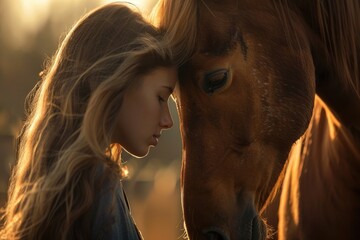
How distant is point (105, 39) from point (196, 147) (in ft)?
1.59

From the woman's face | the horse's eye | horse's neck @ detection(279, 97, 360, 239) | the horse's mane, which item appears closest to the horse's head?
the horse's eye

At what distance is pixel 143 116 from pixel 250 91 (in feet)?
1.48

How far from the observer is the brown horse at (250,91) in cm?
246

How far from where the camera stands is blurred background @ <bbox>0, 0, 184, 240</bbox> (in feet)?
30.8

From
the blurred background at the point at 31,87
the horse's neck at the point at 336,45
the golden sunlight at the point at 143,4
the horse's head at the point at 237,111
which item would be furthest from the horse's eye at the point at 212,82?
the blurred background at the point at 31,87

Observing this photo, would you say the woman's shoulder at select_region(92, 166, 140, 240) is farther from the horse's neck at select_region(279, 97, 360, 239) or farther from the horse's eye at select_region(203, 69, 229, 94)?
the horse's neck at select_region(279, 97, 360, 239)

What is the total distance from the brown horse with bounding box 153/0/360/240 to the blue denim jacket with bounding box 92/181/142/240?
1.57 feet

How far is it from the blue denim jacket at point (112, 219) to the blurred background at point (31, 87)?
698 cm

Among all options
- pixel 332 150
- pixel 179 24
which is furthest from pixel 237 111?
pixel 332 150

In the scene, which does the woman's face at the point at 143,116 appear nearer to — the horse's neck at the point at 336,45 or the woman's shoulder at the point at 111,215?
the woman's shoulder at the point at 111,215

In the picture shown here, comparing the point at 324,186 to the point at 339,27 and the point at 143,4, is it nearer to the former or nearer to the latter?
the point at 339,27

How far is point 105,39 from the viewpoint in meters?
2.26

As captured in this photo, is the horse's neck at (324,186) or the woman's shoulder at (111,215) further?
the horse's neck at (324,186)

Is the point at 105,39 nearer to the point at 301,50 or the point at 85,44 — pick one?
the point at 85,44
